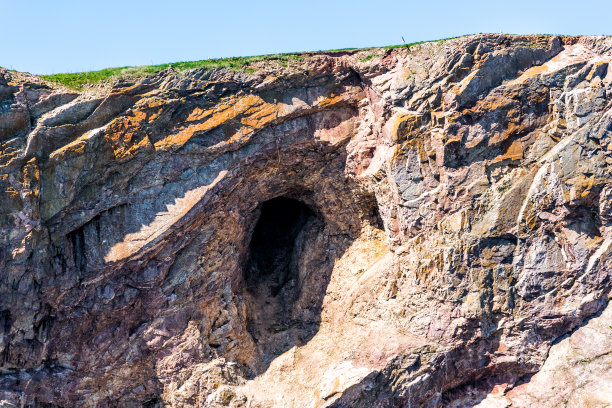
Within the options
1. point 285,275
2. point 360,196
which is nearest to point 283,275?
point 285,275

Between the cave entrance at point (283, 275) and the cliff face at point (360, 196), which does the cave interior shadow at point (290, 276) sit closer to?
the cave entrance at point (283, 275)

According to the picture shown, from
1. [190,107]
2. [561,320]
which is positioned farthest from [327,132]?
[561,320]

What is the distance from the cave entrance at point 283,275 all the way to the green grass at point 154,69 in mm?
6419

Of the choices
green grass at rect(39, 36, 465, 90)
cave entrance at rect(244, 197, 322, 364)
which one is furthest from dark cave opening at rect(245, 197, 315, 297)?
green grass at rect(39, 36, 465, 90)

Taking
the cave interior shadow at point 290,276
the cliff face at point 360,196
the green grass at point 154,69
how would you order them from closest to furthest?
the cliff face at point 360,196, the green grass at point 154,69, the cave interior shadow at point 290,276

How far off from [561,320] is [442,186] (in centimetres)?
640

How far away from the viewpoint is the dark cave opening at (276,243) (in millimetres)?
22859

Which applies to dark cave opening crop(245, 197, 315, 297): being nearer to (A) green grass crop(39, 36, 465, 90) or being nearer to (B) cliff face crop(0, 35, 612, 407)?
(B) cliff face crop(0, 35, 612, 407)

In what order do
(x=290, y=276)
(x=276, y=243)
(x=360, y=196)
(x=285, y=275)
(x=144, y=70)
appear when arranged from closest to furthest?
(x=144, y=70) < (x=360, y=196) < (x=290, y=276) < (x=285, y=275) < (x=276, y=243)

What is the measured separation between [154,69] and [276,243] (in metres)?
9.74

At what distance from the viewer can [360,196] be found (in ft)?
68.1

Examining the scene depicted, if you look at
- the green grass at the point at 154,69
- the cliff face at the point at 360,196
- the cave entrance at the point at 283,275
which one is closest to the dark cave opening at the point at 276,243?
the cave entrance at the point at 283,275

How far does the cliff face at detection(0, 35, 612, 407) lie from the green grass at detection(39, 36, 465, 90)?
41cm

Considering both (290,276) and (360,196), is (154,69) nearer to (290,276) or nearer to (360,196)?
(360,196)
